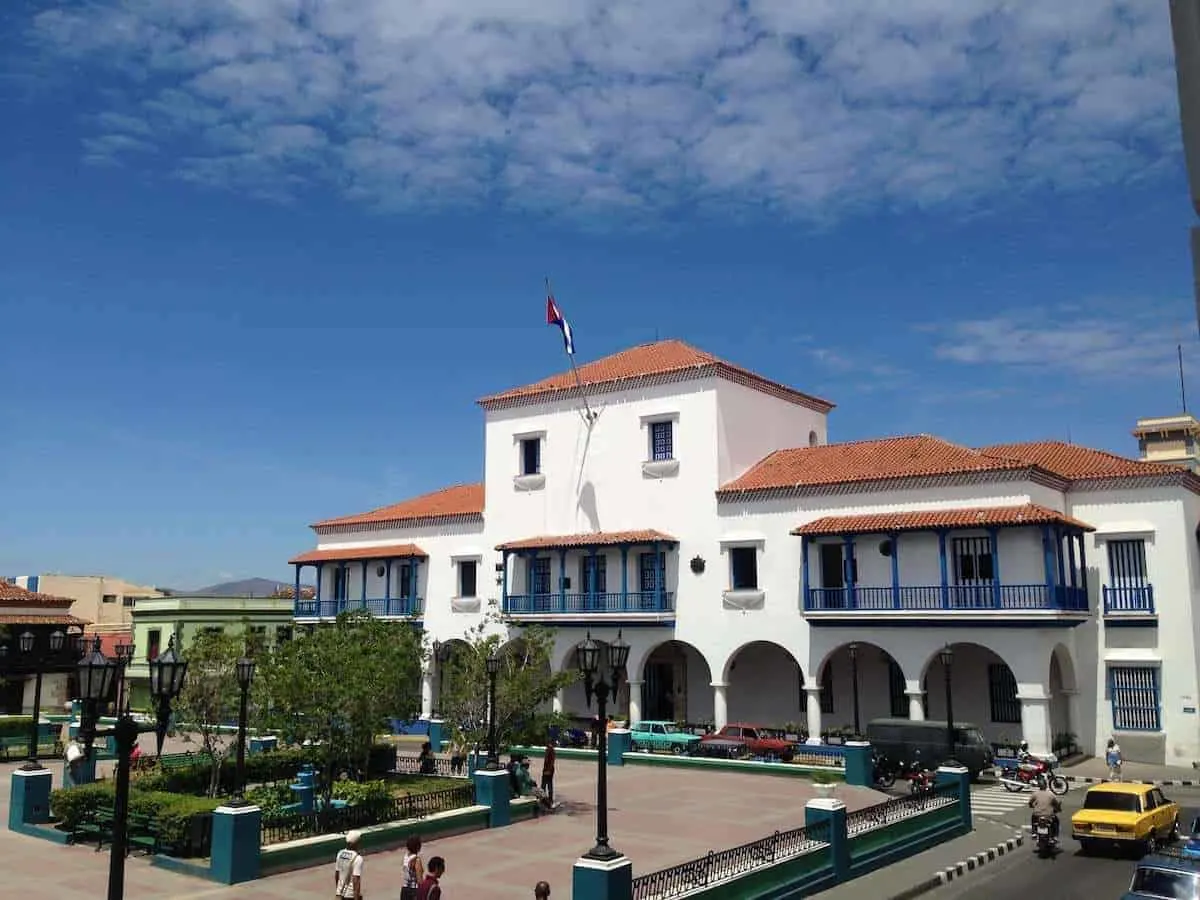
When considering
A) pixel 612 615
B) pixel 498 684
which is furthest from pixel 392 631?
pixel 612 615

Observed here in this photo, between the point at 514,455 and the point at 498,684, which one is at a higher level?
the point at 514,455

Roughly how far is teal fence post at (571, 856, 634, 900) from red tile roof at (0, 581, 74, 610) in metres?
43.1

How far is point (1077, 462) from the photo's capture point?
35.2 meters

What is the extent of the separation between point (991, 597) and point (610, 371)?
16965mm

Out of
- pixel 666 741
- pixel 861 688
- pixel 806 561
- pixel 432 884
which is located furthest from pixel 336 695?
pixel 861 688

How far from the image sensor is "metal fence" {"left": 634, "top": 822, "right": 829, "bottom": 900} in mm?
14141

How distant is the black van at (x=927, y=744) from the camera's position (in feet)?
90.1

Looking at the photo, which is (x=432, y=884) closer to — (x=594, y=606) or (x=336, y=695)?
(x=336, y=695)

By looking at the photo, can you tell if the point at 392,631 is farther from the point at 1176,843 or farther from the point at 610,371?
the point at 610,371

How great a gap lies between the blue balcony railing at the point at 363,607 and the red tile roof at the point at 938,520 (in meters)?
17.7

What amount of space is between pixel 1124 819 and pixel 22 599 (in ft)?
154

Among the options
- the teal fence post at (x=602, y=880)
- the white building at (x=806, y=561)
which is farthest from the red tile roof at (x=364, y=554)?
the teal fence post at (x=602, y=880)

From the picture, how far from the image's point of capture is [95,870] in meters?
17.7

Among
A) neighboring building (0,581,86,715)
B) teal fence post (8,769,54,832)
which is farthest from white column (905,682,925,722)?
neighboring building (0,581,86,715)
